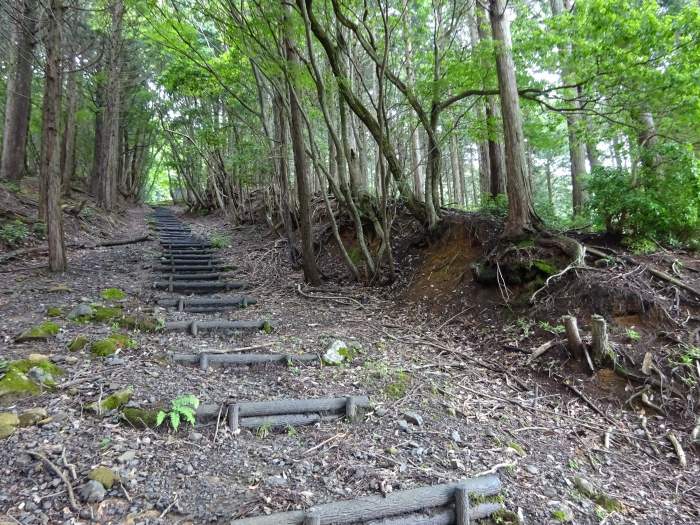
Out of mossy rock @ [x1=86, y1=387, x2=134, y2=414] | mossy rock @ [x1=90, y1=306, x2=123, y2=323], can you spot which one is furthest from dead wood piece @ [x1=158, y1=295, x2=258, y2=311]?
mossy rock @ [x1=86, y1=387, x2=134, y2=414]

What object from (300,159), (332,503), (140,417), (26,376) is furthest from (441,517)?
(300,159)

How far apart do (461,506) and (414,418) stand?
1.06 metres

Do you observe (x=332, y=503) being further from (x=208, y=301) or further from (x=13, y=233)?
(x=13, y=233)

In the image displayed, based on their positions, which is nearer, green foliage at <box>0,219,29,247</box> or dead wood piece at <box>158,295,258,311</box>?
dead wood piece at <box>158,295,258,311</box>

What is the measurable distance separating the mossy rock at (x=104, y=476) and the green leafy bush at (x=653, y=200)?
6.10 m

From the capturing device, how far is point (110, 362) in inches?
159

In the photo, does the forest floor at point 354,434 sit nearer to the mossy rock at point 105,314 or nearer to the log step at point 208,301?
the mossy rock at point 105,314

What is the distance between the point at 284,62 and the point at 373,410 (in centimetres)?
563

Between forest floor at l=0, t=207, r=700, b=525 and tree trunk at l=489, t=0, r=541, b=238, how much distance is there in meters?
1.21

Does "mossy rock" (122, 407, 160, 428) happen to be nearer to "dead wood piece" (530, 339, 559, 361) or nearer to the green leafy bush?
"dead wood piece" (530, 339, 559, 361)

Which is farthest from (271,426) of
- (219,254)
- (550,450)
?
(219,254)

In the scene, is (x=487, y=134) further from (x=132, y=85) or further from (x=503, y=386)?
(x=132, y=85)

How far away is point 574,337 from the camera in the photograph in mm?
4434

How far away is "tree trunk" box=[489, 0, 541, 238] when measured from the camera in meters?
5.90
